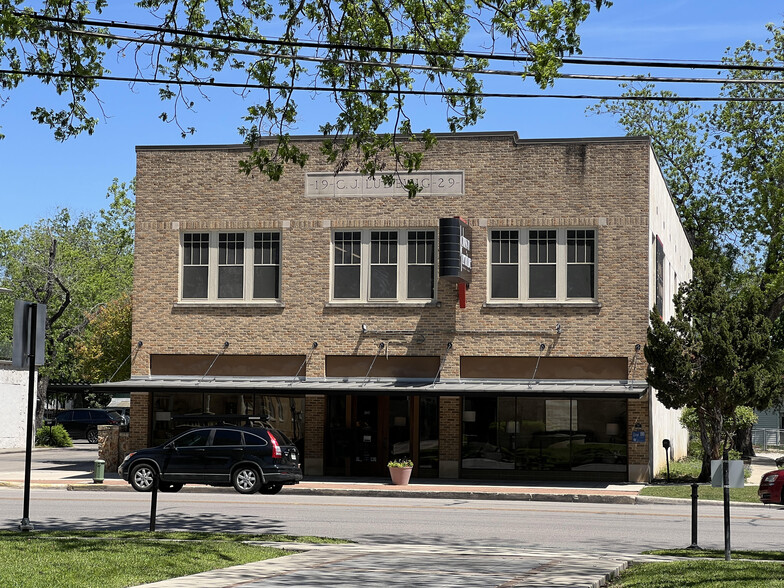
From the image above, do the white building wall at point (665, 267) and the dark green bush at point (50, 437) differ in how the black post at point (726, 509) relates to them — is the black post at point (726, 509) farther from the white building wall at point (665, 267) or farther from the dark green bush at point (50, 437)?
the dark green bush at point (50, 437)

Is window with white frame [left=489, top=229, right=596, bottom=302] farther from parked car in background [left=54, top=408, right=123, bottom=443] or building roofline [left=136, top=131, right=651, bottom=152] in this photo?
parked car in background [left=54, top=408, right=123, bottom=443]

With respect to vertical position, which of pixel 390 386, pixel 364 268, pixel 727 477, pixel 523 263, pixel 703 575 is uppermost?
pixel 523 263

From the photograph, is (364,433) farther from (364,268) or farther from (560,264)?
(560,264)

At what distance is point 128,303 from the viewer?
183ft

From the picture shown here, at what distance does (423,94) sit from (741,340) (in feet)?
50.7

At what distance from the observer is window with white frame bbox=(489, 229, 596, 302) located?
29.8 metres

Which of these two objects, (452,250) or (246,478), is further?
(452,250)

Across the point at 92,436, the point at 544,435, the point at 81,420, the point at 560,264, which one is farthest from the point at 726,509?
the point at 81,420

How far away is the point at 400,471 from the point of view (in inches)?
1112

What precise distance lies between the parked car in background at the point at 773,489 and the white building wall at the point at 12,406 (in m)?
34.6

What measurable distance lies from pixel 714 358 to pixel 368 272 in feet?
32.0

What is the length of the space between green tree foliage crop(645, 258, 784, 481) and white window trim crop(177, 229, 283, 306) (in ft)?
35.8

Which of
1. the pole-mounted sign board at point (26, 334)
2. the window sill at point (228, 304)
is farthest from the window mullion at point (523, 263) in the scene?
the pole-mounted sign board at point (26, 334)

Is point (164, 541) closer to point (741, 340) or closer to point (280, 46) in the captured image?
point (280, 46)
